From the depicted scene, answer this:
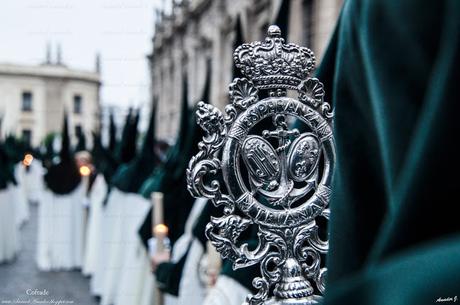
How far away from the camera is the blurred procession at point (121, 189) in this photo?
283cm

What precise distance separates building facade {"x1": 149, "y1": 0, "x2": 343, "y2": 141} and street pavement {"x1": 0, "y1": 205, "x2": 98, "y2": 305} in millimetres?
1910

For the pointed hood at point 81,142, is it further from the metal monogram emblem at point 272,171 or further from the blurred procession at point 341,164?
the metal monogram emblem at point 272,171

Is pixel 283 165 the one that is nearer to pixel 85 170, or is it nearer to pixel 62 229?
pixel 85 170

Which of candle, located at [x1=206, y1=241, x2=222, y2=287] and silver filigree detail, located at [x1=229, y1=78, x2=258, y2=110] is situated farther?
candle, located at [x1=206, y1=241, x2=222, y2=287]

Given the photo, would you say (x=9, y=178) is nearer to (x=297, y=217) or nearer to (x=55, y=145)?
(x=55, y=145)

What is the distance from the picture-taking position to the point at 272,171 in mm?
882

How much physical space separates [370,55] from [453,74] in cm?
11

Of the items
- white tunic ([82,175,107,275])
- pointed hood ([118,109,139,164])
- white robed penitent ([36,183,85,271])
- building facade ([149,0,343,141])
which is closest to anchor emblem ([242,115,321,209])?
building facade ([149,0,343,141])

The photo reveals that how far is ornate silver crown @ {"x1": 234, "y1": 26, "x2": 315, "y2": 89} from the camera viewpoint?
0.90 metres

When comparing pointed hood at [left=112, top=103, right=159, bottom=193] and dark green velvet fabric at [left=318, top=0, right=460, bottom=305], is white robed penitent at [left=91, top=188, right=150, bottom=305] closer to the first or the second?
pointed hood at [left=112, top=103, right=159, bottom=193]

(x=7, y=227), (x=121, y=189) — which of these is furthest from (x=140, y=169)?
(x=7, y=227)

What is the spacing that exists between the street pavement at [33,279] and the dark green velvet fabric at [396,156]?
1.71 m

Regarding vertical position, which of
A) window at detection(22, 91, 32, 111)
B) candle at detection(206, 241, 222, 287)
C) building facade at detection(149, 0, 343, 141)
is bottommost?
candle at detection(206, 241, 222, 287)

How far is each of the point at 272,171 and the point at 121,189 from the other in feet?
15.7
